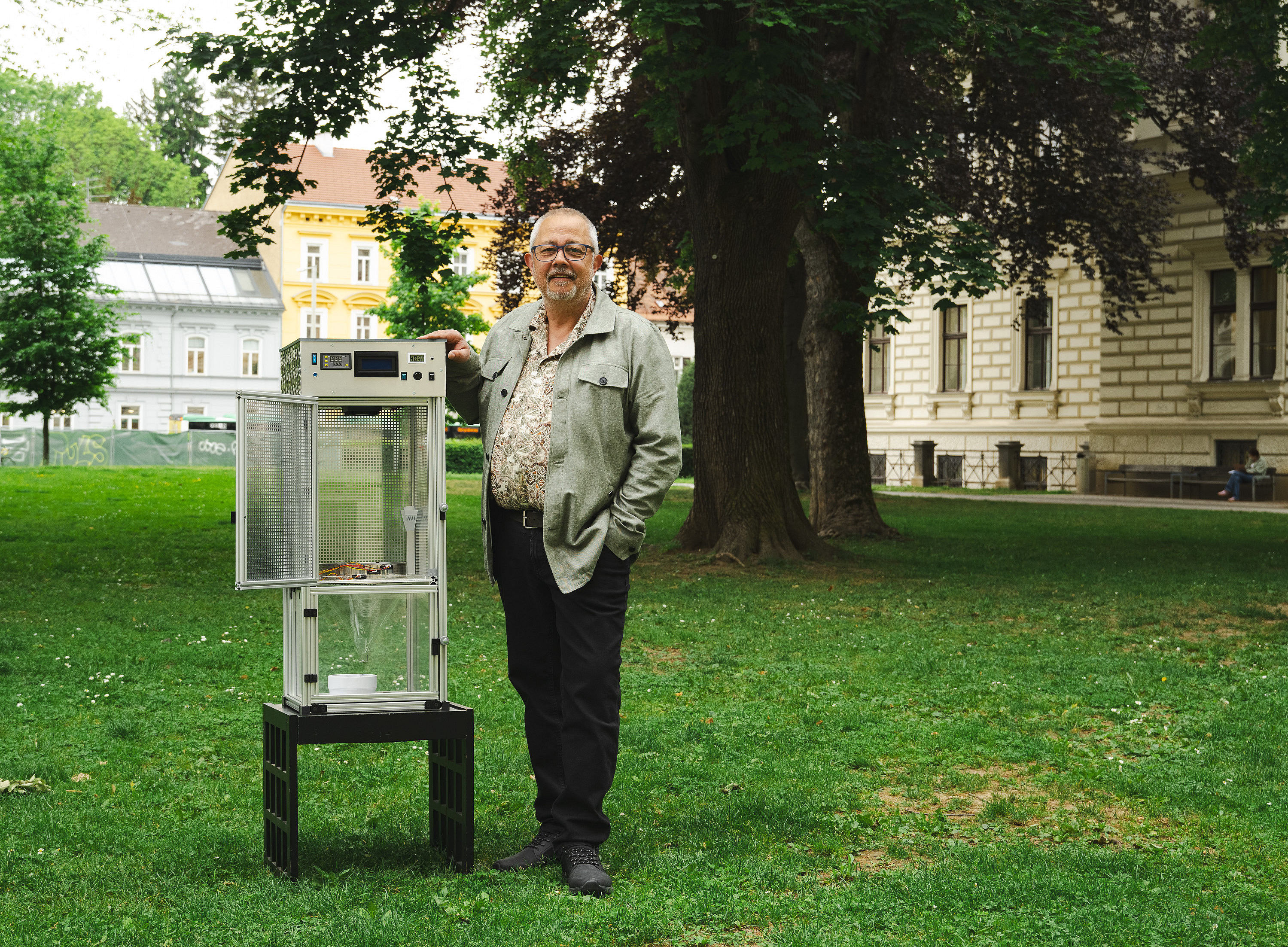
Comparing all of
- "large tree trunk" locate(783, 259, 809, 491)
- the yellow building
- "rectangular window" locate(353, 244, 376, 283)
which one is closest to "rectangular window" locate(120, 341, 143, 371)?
the yellow building

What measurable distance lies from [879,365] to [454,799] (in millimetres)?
38634

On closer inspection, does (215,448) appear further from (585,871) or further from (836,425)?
(585,871)

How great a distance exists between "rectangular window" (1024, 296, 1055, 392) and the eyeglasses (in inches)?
1320

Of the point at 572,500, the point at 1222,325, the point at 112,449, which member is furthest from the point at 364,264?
the point at 572,500

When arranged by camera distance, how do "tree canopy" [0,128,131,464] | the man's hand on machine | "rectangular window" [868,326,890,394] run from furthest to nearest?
"rectangular window" [868,326,890,394], "tree canopy" [0,128,131,464], the man's hand on machine

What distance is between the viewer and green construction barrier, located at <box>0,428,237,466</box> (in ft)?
147

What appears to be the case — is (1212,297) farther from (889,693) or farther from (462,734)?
(462,734)

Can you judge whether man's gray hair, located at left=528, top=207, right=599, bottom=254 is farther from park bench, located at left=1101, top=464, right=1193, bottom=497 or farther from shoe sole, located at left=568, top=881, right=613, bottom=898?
park bench, located at left=1101, top=464, right=1193, bottom=497

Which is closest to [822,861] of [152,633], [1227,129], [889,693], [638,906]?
[638,906]

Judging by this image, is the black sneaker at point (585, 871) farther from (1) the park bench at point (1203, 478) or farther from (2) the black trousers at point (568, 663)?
(1) the park bench at point (1203, 478)

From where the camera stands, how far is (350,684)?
477cm

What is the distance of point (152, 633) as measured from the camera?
9969 mm

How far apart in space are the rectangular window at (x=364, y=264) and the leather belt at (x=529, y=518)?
6417cm

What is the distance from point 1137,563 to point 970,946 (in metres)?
13.0
